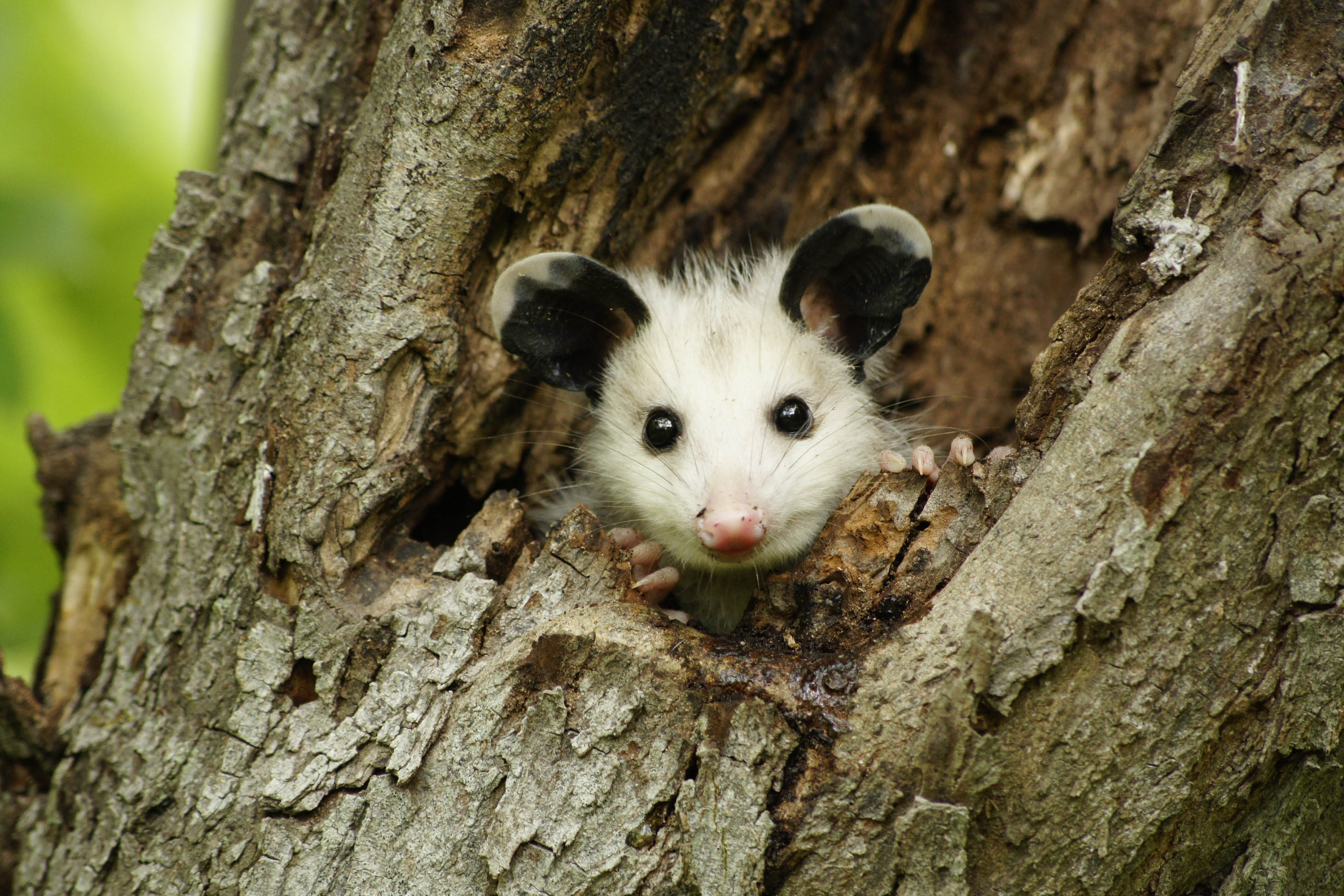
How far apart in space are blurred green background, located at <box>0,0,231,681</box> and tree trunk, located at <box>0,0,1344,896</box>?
746 millimetres

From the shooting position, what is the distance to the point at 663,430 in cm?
305

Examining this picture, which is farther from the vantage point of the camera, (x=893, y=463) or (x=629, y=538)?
(x=629, y=538)

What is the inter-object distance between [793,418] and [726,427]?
0.25m

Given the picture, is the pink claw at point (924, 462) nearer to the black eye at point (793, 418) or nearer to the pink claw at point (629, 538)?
the black eye at point (793, 418)

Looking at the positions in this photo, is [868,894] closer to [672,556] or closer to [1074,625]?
[1074,625]

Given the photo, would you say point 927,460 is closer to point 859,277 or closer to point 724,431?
point 724,431

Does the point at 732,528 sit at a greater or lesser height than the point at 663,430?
lesser

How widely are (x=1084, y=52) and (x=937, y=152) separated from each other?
65cm

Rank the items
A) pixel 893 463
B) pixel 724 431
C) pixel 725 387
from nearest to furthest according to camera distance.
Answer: pixel 893 463, pixel 724 431, pixel 725 387

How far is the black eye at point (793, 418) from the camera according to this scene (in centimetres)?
303

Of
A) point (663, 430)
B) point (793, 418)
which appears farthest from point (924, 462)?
point (663, 430)

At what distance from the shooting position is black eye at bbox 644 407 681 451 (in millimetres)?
3049

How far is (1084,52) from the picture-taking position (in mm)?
3828

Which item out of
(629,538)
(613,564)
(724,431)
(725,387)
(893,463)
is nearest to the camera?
(613,564)
